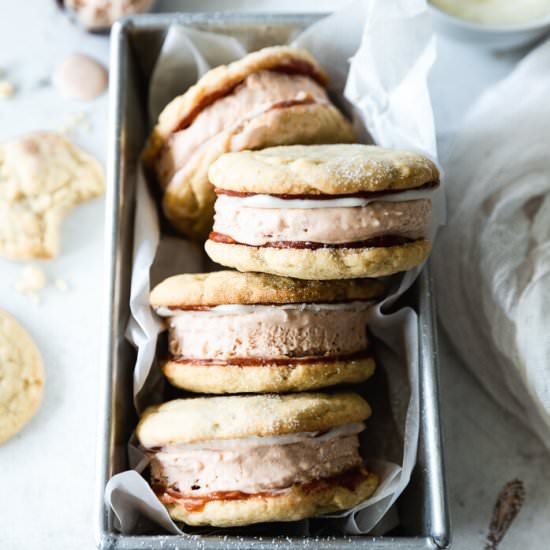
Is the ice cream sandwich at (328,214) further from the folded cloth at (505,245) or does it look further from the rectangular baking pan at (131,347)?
the folded cloth at (505,245)

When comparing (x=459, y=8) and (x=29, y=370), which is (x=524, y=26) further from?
(x=29, y=370)

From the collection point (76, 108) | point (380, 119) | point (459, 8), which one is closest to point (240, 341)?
point (380, 119)

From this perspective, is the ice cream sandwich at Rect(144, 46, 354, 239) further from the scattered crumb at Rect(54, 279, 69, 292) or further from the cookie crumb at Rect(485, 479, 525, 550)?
the cookie crumb at Rect(485, 479, 525, 550)

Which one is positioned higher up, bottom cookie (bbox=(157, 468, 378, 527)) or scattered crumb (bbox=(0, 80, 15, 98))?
scattered crumb (bbox=(0, 80, 15, 98))

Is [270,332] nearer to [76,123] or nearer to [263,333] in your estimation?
[263,333]

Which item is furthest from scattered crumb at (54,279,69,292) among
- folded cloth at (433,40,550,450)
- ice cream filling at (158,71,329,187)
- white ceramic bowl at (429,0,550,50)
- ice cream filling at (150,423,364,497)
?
white ceramic bowl at (429,0,550,50)

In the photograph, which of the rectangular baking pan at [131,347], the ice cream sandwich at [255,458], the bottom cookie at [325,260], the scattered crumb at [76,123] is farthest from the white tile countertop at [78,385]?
the bottom cookie at [325,260]

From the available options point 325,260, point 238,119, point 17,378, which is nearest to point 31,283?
point 17,378
